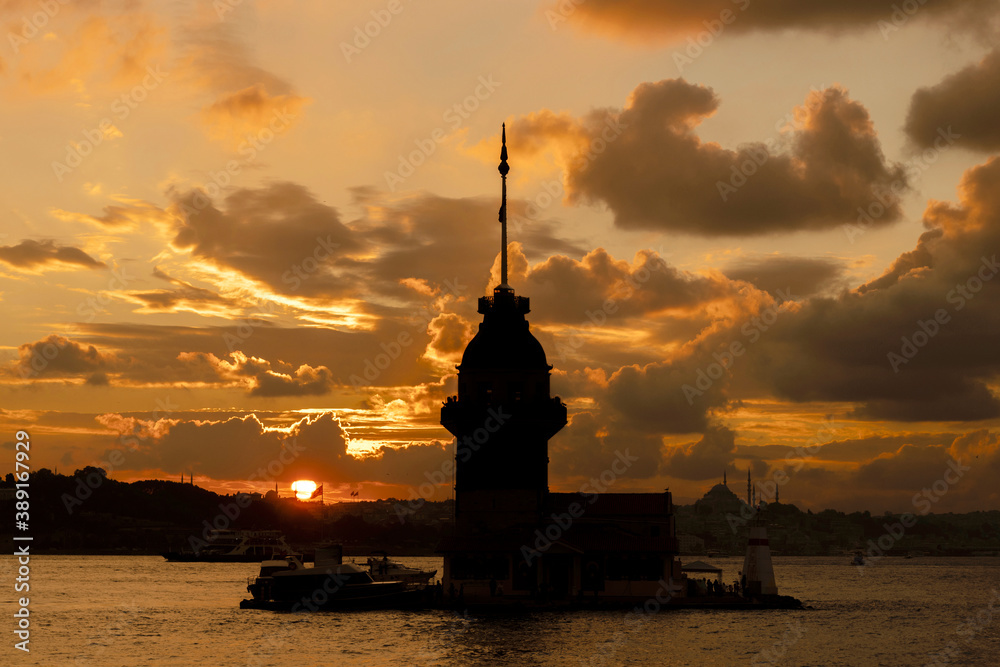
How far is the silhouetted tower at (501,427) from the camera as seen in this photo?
8456cm

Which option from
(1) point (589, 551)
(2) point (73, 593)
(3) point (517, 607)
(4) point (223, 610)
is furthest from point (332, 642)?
(2) point (73, 593)

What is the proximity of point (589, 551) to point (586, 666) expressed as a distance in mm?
19250

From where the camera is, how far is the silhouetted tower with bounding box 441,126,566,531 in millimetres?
84562

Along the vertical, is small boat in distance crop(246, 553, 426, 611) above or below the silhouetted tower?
below

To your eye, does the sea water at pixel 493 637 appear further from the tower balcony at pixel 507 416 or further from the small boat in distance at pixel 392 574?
the small boat in distance at pixel 392 574

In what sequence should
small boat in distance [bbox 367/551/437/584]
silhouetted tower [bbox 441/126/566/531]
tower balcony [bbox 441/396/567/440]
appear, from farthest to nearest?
small boat in distance [bbox 367/551/437/584] → tower balcony [bbox 441/396/567/440] → silhouetted tower [bbox 441/126/566/531]

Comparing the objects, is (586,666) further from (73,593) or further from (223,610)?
(73,593)

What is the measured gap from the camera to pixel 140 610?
100562mm

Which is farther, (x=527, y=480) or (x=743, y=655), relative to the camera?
(x=527, y=480)

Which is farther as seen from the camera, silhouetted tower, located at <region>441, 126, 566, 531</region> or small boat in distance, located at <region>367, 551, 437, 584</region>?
small boat in distance, located at <region>367, 551, 437, 584</region>

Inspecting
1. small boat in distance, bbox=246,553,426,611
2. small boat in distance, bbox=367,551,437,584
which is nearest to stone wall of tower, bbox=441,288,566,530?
small boat in distance, bbox=246,553,426,611

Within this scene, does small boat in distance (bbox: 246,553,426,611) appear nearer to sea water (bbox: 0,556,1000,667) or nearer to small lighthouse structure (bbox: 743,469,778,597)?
sea water (bbox: 0,556,1000,667)

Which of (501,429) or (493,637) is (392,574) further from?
(493,637)

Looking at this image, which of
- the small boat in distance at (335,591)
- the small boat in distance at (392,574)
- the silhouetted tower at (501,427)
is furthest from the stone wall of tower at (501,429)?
the small boat in distance at (392,574)
